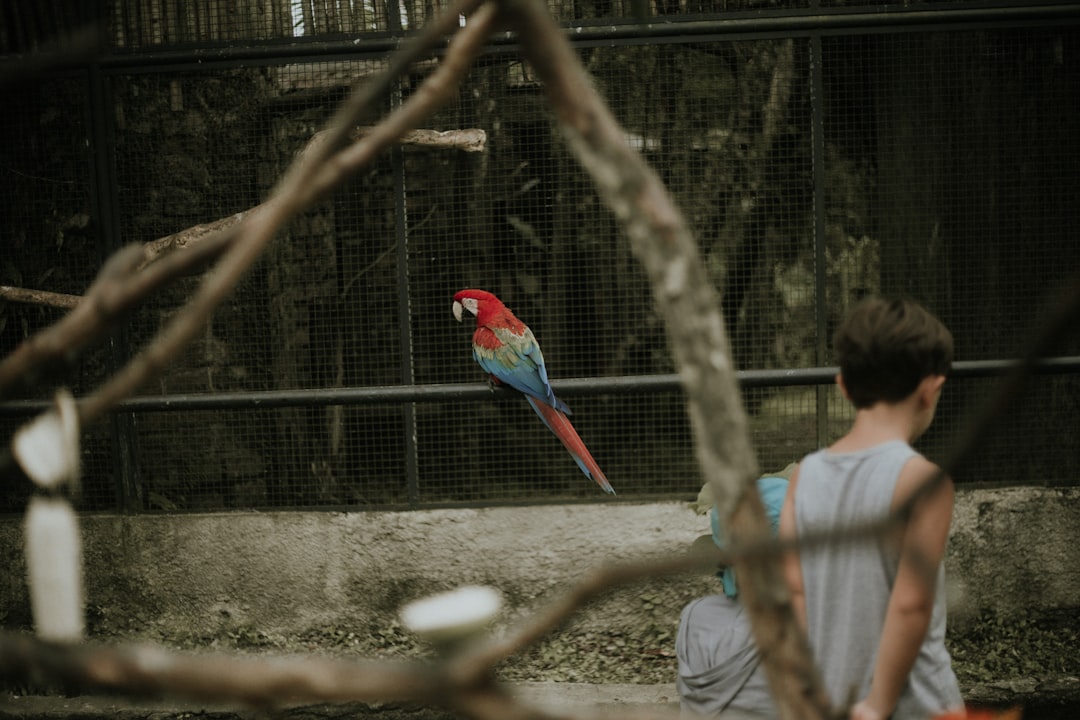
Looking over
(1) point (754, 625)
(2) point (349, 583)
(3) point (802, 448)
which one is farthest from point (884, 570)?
(2) point (349, 583)

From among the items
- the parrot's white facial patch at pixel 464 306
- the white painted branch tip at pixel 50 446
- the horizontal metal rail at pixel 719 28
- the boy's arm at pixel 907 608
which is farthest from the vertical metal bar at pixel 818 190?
the white painted branch tip at pixel 50 446

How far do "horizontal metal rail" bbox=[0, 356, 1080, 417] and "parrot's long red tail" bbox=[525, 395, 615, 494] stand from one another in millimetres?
401

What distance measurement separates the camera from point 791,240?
3.71 metres

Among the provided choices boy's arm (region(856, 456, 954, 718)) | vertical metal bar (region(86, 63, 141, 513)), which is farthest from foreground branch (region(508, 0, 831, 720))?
vertical metal bar (region(86, 63, 141, 513))

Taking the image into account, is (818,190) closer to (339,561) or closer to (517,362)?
(517,362)

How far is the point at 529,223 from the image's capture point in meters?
3.93

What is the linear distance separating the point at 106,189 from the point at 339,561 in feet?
5.13

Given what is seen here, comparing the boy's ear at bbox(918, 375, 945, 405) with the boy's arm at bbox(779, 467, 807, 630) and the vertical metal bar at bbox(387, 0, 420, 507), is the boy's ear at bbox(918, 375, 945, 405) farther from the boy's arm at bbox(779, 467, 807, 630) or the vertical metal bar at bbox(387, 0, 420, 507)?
the vertical metal bar at bbox(387, 0, 420, 507)

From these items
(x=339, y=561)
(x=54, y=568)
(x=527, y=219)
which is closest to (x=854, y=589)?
(x=54, y=568)

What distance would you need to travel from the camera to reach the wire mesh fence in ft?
11.4

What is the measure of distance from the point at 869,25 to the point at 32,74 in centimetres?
315

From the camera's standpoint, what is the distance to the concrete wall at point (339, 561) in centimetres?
355

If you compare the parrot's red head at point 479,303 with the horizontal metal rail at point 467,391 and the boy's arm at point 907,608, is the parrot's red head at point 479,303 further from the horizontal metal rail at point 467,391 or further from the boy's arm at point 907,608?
the boy's arm at point 907,608

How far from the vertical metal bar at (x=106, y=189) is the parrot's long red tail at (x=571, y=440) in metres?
1.50
